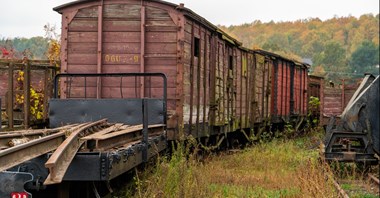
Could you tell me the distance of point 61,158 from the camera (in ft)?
15.3

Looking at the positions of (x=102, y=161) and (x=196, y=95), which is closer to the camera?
(x=102, y=161)

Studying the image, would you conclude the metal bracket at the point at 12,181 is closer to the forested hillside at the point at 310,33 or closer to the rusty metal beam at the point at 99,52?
the rusty metal beam at the point at 99,52

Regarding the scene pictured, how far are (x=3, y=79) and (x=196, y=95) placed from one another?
407cm

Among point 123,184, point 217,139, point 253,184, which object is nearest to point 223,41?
point 217,139

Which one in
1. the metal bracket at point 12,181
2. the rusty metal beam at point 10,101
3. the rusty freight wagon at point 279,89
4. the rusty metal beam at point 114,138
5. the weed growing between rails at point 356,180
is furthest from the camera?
the rusty freight wagon at point 279,89

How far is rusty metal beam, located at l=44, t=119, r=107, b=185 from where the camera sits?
14.0ft

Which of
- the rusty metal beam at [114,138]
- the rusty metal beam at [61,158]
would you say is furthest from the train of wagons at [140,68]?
the rusty metal beam at [61,158]

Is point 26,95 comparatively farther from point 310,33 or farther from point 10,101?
point 310,33

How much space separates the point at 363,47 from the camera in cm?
11694

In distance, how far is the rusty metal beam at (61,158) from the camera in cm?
428

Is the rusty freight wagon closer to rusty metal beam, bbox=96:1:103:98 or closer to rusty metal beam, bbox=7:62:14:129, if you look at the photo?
rusty metal beam, bbox=96:1:103:98

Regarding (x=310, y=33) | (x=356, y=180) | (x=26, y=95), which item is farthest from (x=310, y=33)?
(x=26, y=95)

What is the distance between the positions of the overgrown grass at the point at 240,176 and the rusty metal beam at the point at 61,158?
1862mm

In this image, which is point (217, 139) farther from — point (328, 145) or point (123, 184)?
point (123, 184)
